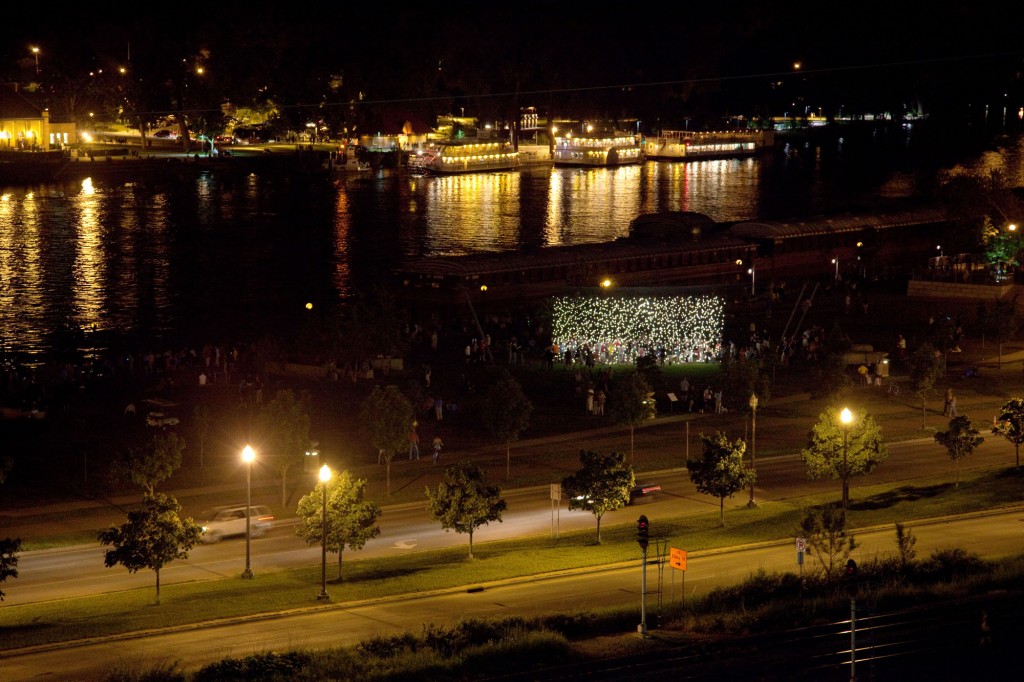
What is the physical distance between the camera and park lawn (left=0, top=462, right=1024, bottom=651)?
23.4m

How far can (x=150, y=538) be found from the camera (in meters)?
24.6

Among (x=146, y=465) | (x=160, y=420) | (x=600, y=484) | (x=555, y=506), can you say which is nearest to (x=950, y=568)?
(x=600, y=484)

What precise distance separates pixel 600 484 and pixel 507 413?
604cm

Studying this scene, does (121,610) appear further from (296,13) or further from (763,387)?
(296,13)

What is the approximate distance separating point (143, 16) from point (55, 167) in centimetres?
5059

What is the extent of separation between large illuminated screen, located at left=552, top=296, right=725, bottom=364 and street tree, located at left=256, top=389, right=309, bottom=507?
1436 centimetres

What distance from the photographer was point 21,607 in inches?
962

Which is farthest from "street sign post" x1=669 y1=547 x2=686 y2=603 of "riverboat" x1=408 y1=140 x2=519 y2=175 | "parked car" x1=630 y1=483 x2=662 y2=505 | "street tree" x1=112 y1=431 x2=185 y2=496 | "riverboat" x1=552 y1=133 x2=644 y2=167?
"riverboat" x1=552 y1=133 x2=644 y2=167

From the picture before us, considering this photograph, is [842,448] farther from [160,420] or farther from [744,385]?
[160,420]

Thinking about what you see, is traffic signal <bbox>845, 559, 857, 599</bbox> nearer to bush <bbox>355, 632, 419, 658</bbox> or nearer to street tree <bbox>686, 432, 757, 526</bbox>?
street tree <bbox>686, 432, 757, 526</bbox>

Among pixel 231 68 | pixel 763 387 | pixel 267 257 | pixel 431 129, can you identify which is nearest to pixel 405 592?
pixel 763 387

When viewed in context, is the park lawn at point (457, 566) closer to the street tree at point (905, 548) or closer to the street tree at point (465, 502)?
the street tree at point (465, 502)

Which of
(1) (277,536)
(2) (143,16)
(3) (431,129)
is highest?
(2) (143,16)

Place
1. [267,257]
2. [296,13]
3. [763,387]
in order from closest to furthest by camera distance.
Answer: [763,387] → [267,257] → [296,13]
